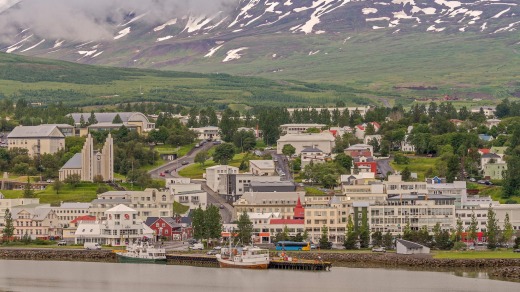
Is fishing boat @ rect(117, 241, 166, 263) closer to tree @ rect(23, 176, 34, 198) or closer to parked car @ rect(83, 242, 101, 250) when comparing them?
parked car @ rect(83, 242, 101, 250)

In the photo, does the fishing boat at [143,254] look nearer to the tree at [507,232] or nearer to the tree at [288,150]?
the tree at [507,232]

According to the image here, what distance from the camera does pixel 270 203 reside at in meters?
100

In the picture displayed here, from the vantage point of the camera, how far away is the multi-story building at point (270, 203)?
99.8 m

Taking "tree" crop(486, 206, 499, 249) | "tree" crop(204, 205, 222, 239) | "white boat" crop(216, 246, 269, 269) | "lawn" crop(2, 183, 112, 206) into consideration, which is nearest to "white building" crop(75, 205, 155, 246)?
"tree" crop(204, 205, 222, 239)

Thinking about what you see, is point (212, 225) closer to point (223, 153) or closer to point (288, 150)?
point (223, 153)

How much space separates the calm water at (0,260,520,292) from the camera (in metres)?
67.8

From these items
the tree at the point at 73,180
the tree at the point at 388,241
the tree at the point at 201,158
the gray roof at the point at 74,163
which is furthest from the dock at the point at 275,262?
the tree at the point at 201,158

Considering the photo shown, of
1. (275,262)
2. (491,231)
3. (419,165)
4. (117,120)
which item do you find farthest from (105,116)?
(275,262)

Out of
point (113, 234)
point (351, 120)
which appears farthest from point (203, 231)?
point (351, 120)

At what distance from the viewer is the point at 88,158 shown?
111625 mm

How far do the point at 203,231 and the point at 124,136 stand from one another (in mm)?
44444

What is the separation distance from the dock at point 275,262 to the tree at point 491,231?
1199 cm

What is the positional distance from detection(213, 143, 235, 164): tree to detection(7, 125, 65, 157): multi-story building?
1332 cm

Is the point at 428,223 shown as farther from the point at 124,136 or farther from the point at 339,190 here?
the point at 124,136
